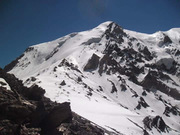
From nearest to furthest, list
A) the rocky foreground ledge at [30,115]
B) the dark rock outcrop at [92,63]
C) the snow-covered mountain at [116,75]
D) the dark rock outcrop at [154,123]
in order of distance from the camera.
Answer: the rocky foreground ledge at [30,115], the snow-covered mountain at [116,75], the dark rock outcrop at [154,123], the dark rock outcrop at [92,63]

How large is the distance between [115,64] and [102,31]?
121ft

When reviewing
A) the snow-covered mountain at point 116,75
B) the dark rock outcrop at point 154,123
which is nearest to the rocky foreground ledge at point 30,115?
the snow-covered mountain at point 116,75

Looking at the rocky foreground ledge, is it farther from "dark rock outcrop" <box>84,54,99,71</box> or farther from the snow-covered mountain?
"dark rock outcrop" <box>84,54,99,71</box>

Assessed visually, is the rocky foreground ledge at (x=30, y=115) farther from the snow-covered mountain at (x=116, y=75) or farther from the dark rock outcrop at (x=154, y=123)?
the dark rock outcrop at (x=154, y=123)

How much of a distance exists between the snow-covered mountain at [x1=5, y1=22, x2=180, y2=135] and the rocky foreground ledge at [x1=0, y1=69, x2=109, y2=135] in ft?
44.3

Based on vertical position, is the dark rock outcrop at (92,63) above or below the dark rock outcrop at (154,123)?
above

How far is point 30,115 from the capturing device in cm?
1402

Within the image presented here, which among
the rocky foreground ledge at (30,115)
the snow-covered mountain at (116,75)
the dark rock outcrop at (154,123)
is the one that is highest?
the snow-covered mountain at (116,75)

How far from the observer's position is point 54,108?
54.2 ft

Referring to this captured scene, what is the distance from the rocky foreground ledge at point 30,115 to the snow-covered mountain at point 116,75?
1351cm

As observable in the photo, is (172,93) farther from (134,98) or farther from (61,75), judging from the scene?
(61,75)

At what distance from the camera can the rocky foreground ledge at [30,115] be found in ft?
39.2

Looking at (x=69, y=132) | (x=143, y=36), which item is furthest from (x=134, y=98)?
(x=143, y=36)

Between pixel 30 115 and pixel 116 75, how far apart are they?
58.4 m
